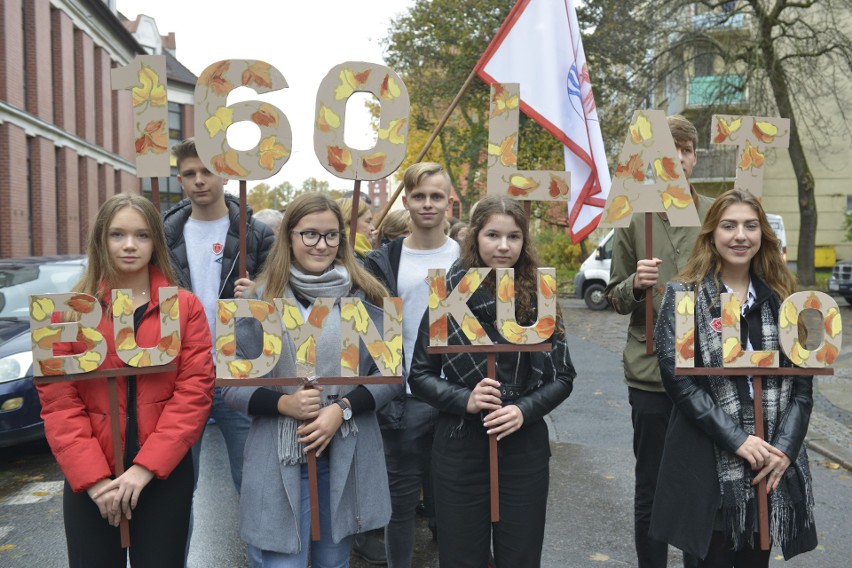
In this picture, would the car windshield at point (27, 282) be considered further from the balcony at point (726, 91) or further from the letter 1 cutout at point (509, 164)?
the balcony at point (726, 91)

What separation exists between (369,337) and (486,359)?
46cm

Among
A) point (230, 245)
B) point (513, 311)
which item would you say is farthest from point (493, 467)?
point (230, 245)

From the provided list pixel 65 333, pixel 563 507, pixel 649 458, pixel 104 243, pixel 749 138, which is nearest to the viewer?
pixel 65 333

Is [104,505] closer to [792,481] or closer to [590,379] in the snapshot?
[792,481]

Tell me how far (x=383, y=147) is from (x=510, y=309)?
911mm

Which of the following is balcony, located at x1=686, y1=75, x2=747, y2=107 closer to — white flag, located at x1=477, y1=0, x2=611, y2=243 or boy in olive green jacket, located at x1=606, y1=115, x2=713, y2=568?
white flag, located at x1=477, y1=0, x2=611, y2=243

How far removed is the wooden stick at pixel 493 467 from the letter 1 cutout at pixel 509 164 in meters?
Result: 0.84

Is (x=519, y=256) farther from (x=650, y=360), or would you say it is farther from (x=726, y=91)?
(x=726, y=91)

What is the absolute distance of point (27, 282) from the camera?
23.9 ft

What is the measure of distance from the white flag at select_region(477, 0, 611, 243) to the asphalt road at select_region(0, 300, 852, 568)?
178 cm

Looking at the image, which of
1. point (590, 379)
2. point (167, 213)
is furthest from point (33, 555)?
point (590, 379)

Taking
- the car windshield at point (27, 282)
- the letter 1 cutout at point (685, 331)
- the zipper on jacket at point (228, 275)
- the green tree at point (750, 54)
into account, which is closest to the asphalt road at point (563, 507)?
the car windshield at point (27, 282)

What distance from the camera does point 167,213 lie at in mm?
3920

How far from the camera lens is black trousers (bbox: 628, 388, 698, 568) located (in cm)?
356
